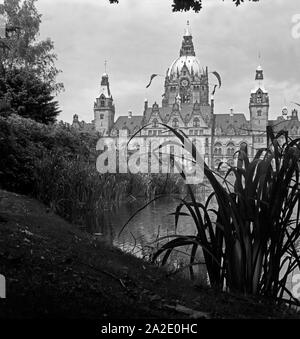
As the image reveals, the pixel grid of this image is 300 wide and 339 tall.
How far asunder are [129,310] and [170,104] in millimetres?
52072

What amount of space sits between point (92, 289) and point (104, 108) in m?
32.9

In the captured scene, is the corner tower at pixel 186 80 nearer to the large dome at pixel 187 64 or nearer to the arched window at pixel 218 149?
the large dome at pixel 187 64

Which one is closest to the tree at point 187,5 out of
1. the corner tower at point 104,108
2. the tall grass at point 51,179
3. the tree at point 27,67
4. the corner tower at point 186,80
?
the tall grass at point 51,179

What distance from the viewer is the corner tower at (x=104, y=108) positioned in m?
33.3

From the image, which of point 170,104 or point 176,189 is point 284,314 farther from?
point 170,104

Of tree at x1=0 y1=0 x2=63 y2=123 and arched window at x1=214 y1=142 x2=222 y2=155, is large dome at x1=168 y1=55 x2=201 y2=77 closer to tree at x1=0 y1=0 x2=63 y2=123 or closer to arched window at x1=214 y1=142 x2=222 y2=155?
arched window at x1=214 y1=142 x2=222 y2=155

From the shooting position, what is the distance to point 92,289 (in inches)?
65.1

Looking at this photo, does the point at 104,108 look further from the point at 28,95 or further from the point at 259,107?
the point at 28,95

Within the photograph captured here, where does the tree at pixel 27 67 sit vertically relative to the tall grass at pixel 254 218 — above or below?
above

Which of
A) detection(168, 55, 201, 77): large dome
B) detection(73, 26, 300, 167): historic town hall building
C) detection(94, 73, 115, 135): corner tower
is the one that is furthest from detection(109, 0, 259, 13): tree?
detection(168, 55, 201, 77): large dome

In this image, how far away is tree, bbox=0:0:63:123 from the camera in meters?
10.6

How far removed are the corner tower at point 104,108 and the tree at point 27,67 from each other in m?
13.1

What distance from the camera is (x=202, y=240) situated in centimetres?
199

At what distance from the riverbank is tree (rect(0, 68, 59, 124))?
849cm
